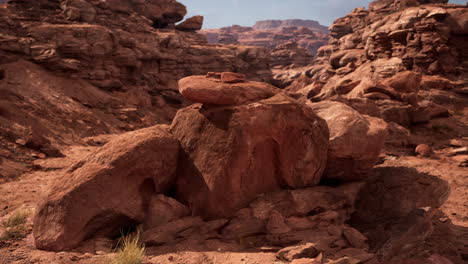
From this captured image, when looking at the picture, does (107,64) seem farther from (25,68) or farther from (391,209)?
(391,209)

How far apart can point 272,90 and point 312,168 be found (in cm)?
192

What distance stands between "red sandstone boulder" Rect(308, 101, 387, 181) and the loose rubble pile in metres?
0.02

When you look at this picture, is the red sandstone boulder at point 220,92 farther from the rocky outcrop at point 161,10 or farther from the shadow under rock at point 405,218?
the rocky outcrop at point 161,10

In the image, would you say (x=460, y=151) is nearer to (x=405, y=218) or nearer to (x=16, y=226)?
(x=405, y=218)

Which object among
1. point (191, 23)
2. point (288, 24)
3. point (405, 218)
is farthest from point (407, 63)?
point (288, 24)

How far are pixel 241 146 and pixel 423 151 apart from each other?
8.95 m

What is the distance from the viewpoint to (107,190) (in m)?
5.14

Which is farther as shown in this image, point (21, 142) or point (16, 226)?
point (21, 142)

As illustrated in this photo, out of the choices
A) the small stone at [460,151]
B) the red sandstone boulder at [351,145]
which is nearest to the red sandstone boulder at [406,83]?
the small stone at [460,151]

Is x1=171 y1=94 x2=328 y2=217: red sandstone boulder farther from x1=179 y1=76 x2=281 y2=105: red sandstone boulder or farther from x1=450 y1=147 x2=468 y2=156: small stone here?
x1=450 y1=147 x2=468 y2=156: small stone

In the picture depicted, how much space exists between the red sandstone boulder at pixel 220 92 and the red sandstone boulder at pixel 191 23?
4016 cm

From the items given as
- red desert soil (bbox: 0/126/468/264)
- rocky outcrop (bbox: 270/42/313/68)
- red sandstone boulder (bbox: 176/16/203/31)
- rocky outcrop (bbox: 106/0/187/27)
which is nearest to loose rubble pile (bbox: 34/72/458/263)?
red desert soil (bbox: 0/126/468/264)

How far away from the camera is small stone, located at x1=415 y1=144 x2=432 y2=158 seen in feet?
35.8

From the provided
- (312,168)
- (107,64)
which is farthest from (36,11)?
(312,168)
